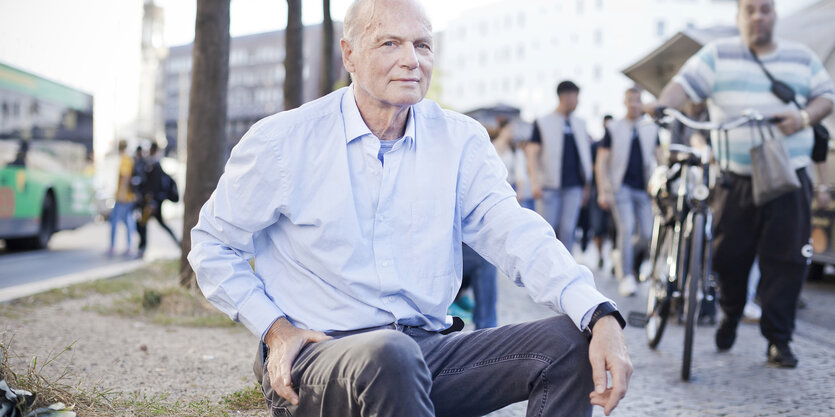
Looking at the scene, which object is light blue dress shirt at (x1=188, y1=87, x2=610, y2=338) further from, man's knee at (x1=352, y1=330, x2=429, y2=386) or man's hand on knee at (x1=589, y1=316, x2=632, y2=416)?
man's knee at (x1=352, y1=330, x2=429, y2=386)

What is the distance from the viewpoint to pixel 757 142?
18.7 feet

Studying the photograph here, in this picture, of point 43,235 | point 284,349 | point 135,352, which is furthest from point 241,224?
point 43,235

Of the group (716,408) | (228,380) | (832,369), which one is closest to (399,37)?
(228,380)

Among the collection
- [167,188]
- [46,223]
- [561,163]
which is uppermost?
[561,163]

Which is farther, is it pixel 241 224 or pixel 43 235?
pixel 43 235

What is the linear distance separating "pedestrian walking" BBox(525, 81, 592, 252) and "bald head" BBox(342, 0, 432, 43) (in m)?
7.30

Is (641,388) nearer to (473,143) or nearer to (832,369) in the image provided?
(832,369)

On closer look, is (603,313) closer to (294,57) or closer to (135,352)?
(135,352)

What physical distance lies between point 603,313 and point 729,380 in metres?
3.29

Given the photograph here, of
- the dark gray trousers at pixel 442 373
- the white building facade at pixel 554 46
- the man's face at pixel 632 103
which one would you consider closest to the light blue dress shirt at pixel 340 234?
the dark gray trousers at pixel 442 373

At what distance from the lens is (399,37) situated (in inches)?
105

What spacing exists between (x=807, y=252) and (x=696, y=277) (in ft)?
2.65

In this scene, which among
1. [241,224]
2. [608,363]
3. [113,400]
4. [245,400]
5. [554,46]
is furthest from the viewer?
[554,46]

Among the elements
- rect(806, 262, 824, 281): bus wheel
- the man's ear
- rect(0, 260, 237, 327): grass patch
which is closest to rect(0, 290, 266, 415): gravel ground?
rect(0, 260, 237, 327): grass patch
